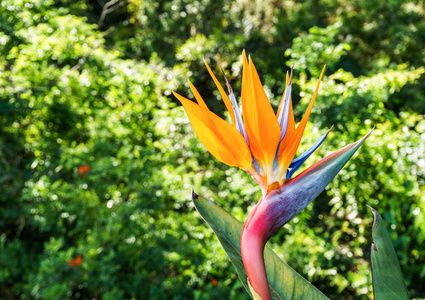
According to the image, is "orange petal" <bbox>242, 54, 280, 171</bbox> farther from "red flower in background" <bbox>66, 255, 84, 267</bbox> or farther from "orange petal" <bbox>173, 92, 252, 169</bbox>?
"red flower in background" <bbox>66, 255, 84, 267</bbox>

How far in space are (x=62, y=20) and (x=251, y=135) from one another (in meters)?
2.12

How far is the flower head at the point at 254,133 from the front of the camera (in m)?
0.35

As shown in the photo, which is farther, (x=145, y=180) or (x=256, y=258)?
(x=145, y=180)

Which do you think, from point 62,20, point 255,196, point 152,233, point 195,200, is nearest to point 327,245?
point 255,196

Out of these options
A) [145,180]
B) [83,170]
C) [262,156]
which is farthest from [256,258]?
[83,170]

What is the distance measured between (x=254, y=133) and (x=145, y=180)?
4.43ft

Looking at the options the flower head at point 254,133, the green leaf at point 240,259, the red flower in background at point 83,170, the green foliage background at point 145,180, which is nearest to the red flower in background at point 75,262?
the green foliage background at point 145,180

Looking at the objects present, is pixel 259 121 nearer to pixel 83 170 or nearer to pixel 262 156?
pixel 262 156

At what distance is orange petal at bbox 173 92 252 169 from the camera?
353 mm

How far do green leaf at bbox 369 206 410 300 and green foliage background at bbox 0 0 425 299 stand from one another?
1.03m

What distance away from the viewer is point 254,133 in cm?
36

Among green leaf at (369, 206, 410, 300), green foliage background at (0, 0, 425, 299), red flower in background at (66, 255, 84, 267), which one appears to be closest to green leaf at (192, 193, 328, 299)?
green leaf at (369, 206, 410, 300)

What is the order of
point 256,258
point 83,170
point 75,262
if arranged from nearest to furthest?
1. point 256,258
2. point 75,262
3. point 83,170

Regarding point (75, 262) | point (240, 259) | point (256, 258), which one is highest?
point (256, 258)
